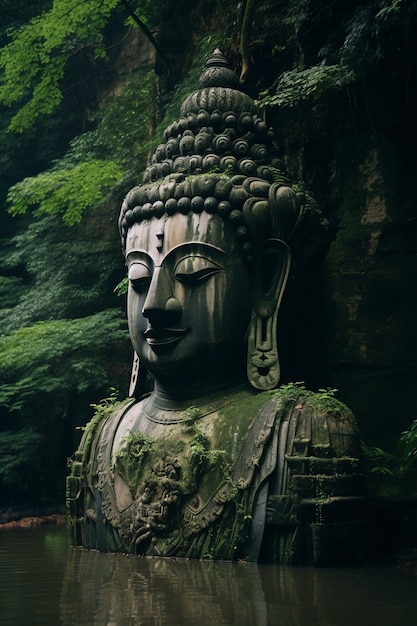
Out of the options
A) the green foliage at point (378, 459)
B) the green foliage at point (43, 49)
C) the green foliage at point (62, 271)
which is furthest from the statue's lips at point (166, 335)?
the green foliage at point (43, 49)

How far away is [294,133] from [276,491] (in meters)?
4.26

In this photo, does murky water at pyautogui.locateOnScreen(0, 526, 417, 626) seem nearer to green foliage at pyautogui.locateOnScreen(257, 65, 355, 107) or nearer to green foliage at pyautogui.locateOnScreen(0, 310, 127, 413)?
green foliage at pyautogui.locateOnScreen(257, 65, 355, 107)

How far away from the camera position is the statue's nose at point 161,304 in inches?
328

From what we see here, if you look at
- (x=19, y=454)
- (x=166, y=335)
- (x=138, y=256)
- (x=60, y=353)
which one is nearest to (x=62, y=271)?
(x=60, y=353)

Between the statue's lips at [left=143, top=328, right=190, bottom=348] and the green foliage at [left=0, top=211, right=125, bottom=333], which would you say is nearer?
the statue's lips at [left=143, top=328, right=190, bottom=348]

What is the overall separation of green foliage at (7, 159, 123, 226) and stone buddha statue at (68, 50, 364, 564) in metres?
4.49

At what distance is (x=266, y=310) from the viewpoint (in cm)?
859

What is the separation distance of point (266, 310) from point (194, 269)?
0.80m

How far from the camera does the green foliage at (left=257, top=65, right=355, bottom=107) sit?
29.4 feet

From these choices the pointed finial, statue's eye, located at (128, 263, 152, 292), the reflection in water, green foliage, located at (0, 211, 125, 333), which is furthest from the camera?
green foliage, located at (0, 211, 125, 333)

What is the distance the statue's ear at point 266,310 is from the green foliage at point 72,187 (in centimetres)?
567

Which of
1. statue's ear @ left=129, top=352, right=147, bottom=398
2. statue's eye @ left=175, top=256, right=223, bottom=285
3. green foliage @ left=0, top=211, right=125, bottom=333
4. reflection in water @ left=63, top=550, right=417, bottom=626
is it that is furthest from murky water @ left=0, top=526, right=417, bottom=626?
green foliage @ left=0, top=211, right=125, bottom=333

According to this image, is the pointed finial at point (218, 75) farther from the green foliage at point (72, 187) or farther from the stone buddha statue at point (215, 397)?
the green foliage at point (72, 187)

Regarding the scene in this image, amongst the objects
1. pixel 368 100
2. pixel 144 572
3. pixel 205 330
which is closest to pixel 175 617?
pixel 144 572
